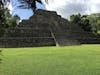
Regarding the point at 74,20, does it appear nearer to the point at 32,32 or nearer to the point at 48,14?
the point at 48,14

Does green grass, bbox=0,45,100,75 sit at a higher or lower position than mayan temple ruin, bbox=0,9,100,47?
higher

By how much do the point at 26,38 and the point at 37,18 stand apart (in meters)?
7.01

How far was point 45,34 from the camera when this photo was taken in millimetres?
43125

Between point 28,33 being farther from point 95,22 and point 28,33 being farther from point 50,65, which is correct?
point 95,22

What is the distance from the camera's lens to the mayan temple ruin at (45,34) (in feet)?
129

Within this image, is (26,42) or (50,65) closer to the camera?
(50,65)

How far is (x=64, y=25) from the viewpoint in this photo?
4678cm

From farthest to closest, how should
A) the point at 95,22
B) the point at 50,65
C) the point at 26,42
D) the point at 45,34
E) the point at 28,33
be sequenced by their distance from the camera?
the point at 95,22
the point at 45,34
the point at 28,33
the point at 26,42
the point at 50,65

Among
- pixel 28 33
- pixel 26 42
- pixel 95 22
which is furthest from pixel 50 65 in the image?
pixel 95 22

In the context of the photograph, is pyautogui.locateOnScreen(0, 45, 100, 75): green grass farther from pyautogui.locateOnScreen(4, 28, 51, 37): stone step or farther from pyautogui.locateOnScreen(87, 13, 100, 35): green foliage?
pyautogui.locateOnScreen(87, 13, 100, 35): green foliage

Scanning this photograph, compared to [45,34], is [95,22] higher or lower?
lower

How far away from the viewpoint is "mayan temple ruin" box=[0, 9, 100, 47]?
39.4 metres

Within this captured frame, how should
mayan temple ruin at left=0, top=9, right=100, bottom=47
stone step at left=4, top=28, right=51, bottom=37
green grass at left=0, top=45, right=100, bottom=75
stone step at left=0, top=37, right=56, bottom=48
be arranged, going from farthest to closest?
stone step at left=4, top=28, right=51, bottom=37
mayan temple ruin at left=0, top=9, right=100, bottom=47
stone step at left=0, top=37, right=56, bottom=48
green grass at left=0, top=45, right=100, bottom=75

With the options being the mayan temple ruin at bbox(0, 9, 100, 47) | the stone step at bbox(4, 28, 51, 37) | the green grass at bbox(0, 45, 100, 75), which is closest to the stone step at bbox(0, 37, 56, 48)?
the mayan temple ruin at bbox(0, 9, 100, 47)
